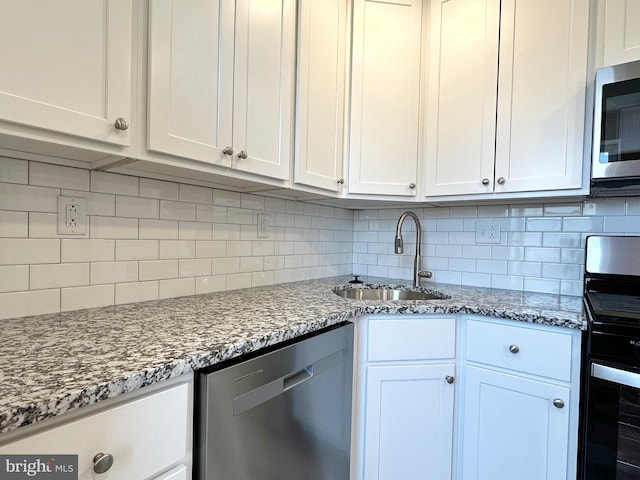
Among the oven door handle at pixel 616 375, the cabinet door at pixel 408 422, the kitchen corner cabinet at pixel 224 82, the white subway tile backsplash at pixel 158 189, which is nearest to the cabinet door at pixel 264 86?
the kitchen corner cabinet at pixel 224 82

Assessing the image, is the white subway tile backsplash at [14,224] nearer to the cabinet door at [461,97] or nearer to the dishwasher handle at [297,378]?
the dishwasher handle at [297,378]

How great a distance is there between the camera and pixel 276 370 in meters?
0.99

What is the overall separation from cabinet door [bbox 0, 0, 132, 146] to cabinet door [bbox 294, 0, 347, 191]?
2.44 ft

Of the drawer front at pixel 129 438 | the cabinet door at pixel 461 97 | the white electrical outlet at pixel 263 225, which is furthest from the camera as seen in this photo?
the white electrical outlet at pixel 263 225

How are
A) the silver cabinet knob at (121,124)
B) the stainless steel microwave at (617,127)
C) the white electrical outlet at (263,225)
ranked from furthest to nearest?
the white electrical outlet at (263,225), the stainless steel microwave at (617,127), the silver cabinet knob at (121,124)

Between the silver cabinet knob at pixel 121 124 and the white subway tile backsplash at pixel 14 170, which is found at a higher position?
the silver cabinet knob at pixel 121 124

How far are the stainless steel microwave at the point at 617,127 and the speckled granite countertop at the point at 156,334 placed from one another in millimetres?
539

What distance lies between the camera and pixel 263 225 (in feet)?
5.90

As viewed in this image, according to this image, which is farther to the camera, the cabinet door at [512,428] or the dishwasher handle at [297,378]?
the cabinet door at [512,428]

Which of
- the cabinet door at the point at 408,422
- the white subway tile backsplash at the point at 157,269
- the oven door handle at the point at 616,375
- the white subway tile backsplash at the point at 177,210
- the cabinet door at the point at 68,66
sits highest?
the cabinet door at the point at 68,66

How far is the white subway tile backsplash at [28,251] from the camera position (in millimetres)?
993

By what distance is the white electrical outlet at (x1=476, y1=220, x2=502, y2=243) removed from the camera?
1.92 metres

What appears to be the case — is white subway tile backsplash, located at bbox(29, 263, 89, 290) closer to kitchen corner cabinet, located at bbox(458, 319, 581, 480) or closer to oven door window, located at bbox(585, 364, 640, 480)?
kitchen corner cabinet, located at bbox(458, 319, 581, 480)

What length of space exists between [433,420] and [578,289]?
38.3 inches
